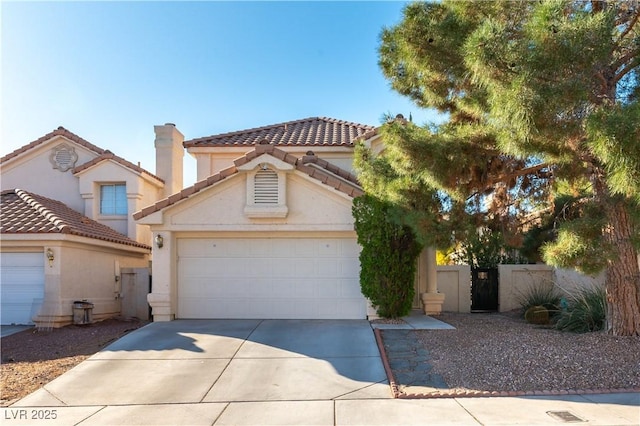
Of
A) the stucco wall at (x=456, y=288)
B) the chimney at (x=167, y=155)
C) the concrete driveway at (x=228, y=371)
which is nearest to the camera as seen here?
the concrete driveway at (x=228, y=371)

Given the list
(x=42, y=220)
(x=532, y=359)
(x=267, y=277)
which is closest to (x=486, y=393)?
(x=532, y=359)

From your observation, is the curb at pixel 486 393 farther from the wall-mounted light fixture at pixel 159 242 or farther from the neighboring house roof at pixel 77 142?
the neighboring house roof at pixel 77 142

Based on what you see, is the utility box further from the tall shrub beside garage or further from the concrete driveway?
the tall shrub beside garage

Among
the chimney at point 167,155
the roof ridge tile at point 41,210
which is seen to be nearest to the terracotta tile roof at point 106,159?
the chimney at point 167,155

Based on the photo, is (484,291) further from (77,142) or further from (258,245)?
(77,142)

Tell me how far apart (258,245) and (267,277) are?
833 mm

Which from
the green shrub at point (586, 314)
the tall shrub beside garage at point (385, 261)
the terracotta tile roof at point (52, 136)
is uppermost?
the terracotta tile roof at point (52, 136)

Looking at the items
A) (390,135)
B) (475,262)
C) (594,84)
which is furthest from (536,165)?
(475,262)

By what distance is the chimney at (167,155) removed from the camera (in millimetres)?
17672

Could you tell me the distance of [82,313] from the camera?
38.7ft

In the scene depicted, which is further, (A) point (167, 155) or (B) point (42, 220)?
(A) point (167, 155)

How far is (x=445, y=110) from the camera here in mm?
9531

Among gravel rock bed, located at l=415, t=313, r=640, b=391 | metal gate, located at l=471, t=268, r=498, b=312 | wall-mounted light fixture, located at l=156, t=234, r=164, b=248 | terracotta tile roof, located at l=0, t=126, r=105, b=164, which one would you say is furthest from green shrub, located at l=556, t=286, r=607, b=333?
terracotta tile roof, located at l=0, t=126, r=105, b=164

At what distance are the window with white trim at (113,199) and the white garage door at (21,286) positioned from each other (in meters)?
4.74
